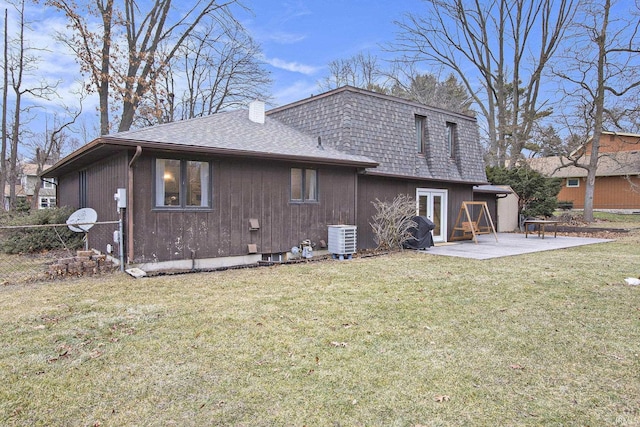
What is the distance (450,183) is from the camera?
41.2 ft

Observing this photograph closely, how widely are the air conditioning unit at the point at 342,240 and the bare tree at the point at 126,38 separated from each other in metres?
11.8

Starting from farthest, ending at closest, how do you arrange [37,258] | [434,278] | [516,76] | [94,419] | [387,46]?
1. [387,46]
2. [516,76]
3. [37,258]
4. [434,278]
5. [94,419]

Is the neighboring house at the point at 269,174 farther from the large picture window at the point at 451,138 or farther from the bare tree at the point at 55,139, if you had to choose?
the bare tree at the point at 55,139

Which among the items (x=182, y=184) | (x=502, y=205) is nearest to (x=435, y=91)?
(x=502, y=205)

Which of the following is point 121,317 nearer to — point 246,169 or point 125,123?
point 246,169

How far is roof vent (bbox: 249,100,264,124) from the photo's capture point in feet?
34.8

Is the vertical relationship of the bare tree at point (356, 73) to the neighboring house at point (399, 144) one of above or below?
above

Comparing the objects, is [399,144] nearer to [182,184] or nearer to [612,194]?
[182,184]

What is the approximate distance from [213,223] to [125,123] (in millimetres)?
11411

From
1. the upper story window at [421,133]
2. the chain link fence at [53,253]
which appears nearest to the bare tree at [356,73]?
the upper story window at [421,133]

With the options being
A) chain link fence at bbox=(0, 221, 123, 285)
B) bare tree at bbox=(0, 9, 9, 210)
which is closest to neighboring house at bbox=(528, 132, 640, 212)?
chain link fence at bbox=(0, 221, 123, 285)

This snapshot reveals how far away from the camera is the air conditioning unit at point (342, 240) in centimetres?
895

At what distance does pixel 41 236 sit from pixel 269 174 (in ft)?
22.6

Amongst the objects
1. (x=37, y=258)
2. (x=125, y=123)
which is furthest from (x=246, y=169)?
(x=125, y=123)
